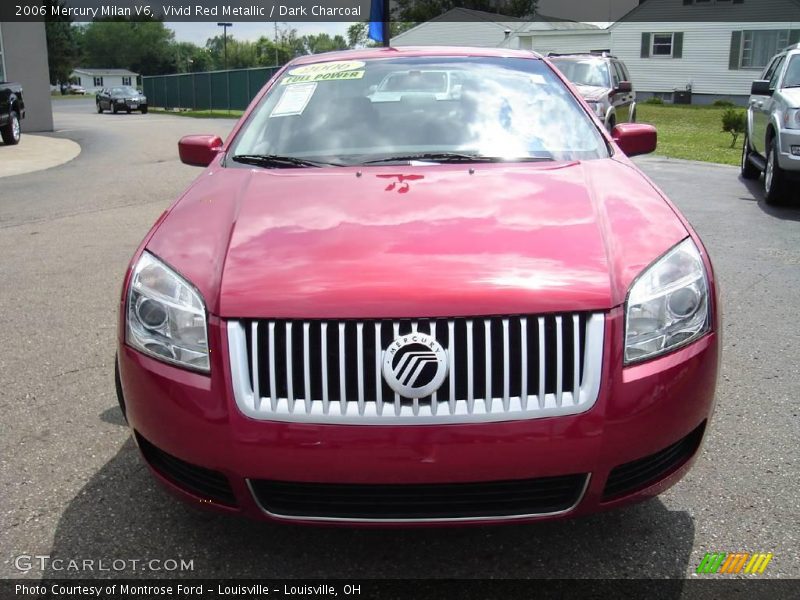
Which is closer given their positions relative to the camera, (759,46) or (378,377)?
(378,377)

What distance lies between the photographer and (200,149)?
13.3 feet

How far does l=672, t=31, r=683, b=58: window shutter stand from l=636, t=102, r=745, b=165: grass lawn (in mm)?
6899

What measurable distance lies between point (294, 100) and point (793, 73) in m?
8.26

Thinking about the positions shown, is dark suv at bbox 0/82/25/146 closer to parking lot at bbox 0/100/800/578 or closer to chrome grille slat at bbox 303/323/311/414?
parking lot at bbox 0/100/800/578

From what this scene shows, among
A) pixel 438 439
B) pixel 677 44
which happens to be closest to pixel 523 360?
pixel 438 439

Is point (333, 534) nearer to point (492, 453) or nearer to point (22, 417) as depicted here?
point (492, 453)

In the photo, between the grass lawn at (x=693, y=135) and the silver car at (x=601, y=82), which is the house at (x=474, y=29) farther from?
the silver car at (x=601, y=82)

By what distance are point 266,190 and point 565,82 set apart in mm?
1759

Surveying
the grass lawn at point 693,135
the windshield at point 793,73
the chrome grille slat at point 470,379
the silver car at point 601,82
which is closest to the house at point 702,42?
the grass lawn at point 693,135

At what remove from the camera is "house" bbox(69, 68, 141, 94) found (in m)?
128

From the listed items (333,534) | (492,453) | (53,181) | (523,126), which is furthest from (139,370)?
(53,181)

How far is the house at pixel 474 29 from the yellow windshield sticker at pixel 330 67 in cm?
4268

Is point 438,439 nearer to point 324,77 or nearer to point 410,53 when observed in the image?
point 324,77

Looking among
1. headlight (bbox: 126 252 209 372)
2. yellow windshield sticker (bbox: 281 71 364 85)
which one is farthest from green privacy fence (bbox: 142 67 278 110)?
headlight (bbox: 126 252 209 372)
